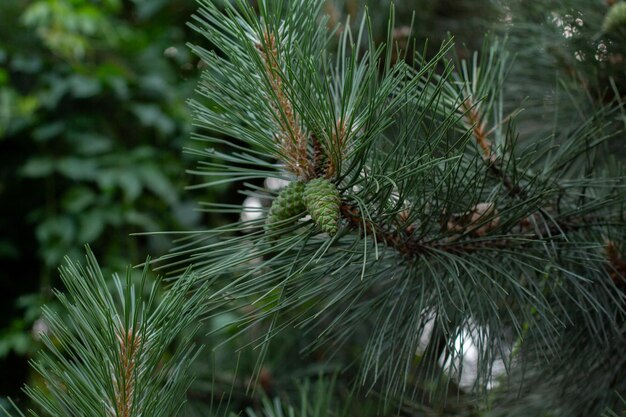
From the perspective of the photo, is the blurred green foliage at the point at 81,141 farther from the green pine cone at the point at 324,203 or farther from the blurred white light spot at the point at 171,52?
the green pine cone at the point at 324,203

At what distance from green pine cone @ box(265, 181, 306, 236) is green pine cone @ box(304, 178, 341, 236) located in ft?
0.04

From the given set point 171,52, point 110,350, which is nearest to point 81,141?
point 171,52

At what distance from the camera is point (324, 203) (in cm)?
42

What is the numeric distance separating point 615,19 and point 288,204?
45cm

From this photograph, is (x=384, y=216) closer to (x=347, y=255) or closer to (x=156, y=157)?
(x=347, y=255)

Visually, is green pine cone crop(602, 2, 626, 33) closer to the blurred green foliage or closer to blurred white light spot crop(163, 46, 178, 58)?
the blurred green foliage

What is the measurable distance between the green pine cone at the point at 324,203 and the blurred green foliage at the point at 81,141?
2.92 ft

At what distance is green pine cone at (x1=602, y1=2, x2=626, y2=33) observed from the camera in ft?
2.31

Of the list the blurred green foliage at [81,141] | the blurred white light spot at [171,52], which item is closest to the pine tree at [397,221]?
the blurred green foliage at [81,141]

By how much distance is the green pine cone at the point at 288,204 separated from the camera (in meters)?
0.46

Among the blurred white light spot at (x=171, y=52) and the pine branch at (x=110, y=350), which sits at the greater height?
the blurred white light spot at (x=171, y=52)

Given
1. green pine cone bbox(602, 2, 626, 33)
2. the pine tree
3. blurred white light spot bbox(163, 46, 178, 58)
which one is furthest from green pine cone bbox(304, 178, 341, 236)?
blurred white light spot bbox(163, 46, 178, 58)

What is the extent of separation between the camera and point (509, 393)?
72 centimetres

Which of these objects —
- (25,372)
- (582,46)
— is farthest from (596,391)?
(25,372)
